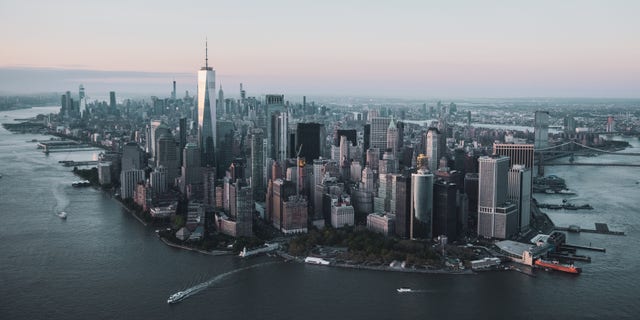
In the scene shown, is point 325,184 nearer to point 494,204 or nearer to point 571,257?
point 494,204

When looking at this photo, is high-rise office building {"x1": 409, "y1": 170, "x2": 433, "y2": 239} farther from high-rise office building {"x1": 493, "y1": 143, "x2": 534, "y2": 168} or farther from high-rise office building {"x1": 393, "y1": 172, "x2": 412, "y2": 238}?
high-rise office building {"x1": 493, "y1": 143, "x2": 534, "y2": 168}

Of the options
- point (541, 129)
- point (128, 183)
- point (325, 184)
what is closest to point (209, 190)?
point (128, 183)

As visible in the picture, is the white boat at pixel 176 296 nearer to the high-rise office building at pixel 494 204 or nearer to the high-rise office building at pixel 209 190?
the high-rise office building at pixel 494 204

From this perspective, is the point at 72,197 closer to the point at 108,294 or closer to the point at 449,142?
the point at 108,294

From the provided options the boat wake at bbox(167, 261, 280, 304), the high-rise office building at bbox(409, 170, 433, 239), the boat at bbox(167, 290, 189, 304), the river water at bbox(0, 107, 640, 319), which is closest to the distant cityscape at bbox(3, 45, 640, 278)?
the high-rise office building at bbox(409, 170, 433, 239)

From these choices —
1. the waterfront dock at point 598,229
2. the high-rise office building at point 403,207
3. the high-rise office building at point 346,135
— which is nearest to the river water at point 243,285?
the waterfront dock at point 598,229

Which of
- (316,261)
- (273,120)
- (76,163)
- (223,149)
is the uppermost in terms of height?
(273,120)
